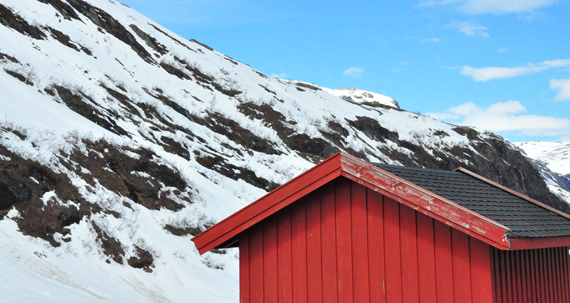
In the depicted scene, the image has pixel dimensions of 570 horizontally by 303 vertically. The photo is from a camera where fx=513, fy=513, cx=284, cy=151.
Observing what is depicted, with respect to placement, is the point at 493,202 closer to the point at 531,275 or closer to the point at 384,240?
the point at 531,275

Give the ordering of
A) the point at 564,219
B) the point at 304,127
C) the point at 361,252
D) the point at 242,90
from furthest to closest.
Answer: the point at 242,90, the point at 304,127, the point at 564,219, the point at 361,252

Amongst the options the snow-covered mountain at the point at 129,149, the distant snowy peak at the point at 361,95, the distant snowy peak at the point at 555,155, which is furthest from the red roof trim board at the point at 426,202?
the distant snowy peak at the point at 555,155

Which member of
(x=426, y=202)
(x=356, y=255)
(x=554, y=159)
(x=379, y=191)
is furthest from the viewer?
(x=554, y=159)

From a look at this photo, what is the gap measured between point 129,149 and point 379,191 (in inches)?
595

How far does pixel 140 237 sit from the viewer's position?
1428 cm

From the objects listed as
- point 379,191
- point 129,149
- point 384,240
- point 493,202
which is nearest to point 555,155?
point 129,149

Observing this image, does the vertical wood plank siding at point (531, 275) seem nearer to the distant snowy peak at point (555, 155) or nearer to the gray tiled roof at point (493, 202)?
the gray tiled roof at point (493, 202)

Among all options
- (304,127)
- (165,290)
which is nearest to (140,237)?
(165,290)

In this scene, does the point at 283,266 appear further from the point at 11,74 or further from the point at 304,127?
the point at 304,127

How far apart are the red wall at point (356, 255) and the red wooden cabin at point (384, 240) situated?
0.01 meters

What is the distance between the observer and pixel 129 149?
1914 centimetres

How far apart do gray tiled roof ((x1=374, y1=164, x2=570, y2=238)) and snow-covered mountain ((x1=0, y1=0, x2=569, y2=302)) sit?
6.52m

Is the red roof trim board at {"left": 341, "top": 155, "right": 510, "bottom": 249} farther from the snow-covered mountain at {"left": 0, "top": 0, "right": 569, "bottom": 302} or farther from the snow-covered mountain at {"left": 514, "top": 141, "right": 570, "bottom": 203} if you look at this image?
the snow-covered mountain at {"left": 514, "top": 141, "right": 570, "bottom": 203}

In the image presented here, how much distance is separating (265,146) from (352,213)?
24654mm
